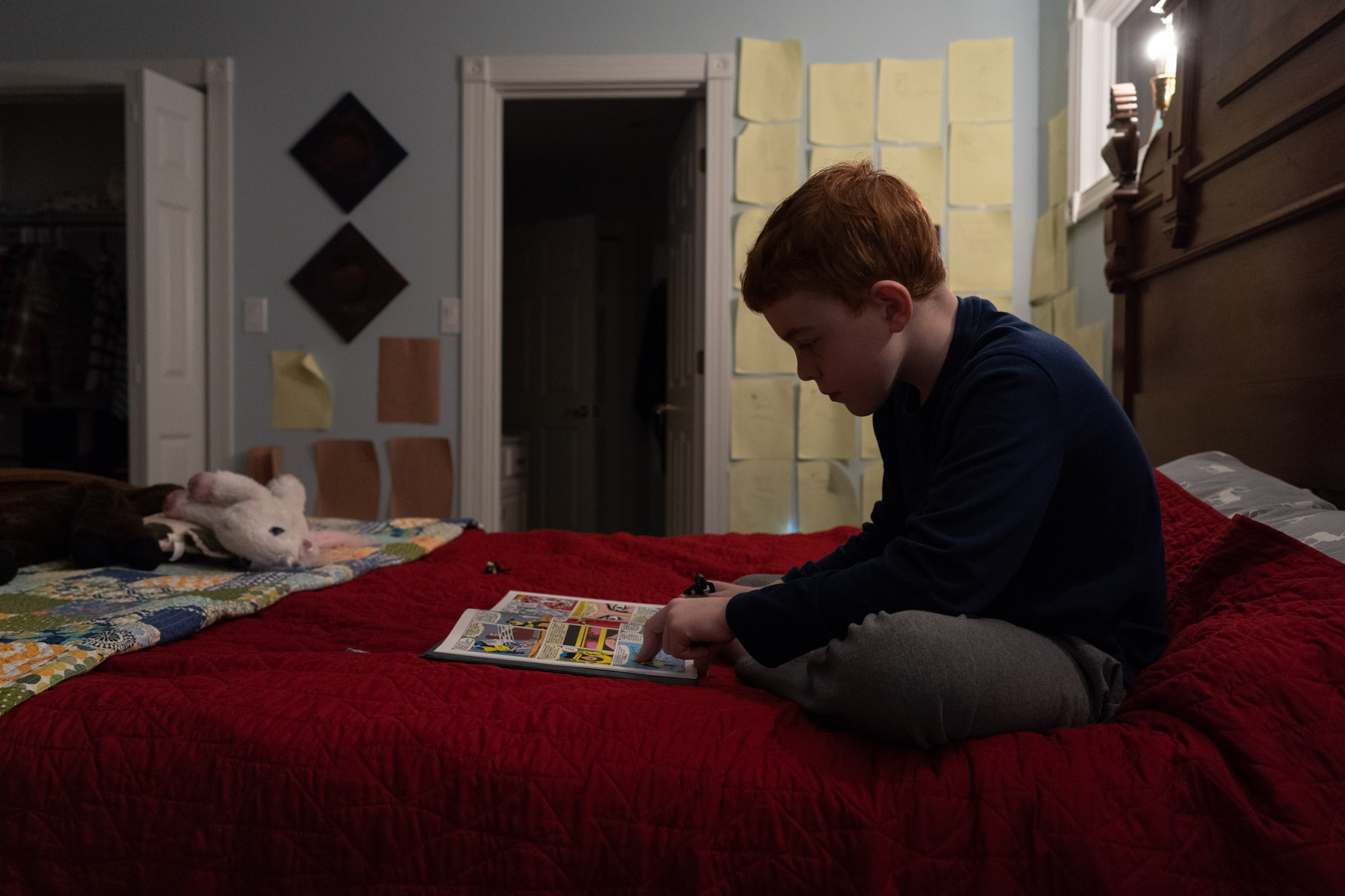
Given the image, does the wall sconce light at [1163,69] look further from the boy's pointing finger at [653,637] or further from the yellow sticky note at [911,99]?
the boy's pointing finger at [653,637]

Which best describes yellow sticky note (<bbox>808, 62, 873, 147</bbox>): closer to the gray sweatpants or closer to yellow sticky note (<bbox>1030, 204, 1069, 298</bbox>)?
yellow sticky note (<bbox>1030, 204, 1069, 298</bbox>)

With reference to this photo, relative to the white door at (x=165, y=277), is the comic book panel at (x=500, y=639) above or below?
below

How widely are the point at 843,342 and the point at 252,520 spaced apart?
3.75 ft

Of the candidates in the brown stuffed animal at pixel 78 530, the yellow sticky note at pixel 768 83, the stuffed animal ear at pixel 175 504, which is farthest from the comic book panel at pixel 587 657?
the yellow sticky note at pixel 768 83

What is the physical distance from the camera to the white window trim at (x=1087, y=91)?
8.31ft

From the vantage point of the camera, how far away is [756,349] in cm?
294

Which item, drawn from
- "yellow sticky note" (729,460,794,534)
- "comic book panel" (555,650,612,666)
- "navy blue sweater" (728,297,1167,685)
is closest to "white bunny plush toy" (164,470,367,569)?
"comic book panel" (555,650,612,666)

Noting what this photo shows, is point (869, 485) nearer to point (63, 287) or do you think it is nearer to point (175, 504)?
point (175, 504)

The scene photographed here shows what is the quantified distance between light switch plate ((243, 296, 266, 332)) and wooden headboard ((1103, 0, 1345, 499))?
9.00 feet

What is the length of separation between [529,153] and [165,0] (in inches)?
81.6

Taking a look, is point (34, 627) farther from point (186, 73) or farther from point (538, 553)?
point (186, 73)

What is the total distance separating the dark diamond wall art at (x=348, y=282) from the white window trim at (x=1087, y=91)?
227cm

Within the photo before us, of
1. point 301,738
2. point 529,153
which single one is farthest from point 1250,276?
point 529,153

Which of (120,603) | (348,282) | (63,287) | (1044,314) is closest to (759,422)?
(1044,314)
